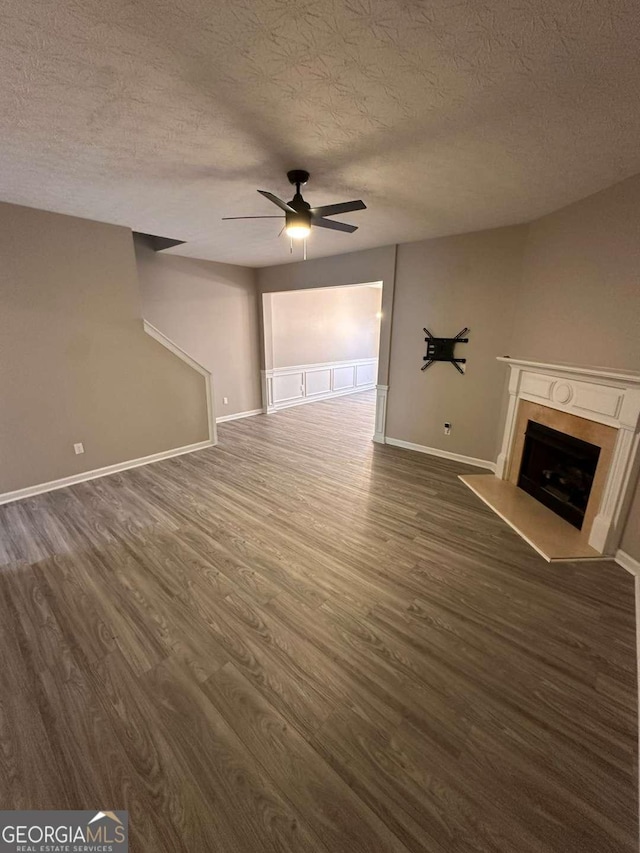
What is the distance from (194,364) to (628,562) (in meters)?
4.94

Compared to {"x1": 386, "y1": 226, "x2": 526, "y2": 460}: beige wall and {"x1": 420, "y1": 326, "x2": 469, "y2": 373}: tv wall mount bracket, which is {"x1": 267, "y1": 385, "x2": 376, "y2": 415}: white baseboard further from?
A: {"x1": 420, "y1": 326, "x2": 469, "y2": 373}: tv wall mount bracket

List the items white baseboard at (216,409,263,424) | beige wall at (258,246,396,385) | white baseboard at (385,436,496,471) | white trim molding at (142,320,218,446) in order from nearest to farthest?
white trim molding at (142,320,218,446), white baseboard at (385,436,496,471), beige wall at (258,246,396,385), white baseboard at (216,409,263,424)

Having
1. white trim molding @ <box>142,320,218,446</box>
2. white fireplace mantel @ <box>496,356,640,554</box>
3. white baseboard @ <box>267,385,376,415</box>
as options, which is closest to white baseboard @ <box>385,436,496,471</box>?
white fireplace mantel @ <box>496,356,640,554</box>

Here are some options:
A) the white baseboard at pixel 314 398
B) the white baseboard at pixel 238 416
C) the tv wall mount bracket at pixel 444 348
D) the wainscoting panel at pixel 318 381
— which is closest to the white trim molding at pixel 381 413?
the tv wall mount bracket at pixel 444 348

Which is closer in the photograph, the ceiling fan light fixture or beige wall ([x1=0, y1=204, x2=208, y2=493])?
→ the ceiling fan light fixture

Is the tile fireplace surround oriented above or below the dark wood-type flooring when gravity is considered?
above

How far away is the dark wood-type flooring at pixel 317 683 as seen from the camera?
1225mm

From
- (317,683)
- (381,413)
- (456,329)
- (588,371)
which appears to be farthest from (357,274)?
(317,683)

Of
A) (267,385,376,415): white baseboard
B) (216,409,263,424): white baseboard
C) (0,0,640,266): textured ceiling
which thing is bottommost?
(216,409,263,424): white baseboard

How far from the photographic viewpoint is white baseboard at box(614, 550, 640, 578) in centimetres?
248

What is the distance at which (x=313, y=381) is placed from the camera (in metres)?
7.75

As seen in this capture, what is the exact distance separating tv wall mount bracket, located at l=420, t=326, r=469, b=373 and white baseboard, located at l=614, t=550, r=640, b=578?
246 cm

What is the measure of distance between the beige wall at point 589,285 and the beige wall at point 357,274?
5.40ft

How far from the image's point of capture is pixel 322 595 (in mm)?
2236
